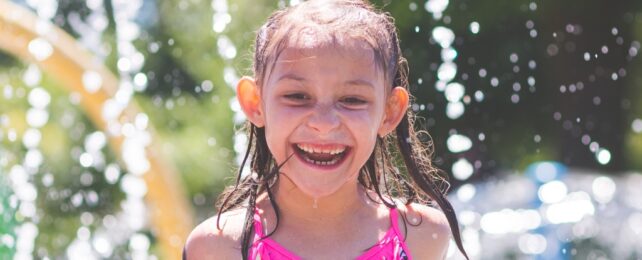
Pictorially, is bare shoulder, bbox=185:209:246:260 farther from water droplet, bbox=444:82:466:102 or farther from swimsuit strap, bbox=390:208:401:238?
water droplet, bbox=444:82:466:102

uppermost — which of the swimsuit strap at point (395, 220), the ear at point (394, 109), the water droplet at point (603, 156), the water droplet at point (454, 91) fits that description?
the ear at point (394, 109)

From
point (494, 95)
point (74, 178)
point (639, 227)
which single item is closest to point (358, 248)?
point (639, 227)

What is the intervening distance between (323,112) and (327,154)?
0.10 m

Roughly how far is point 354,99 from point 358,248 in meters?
0.37

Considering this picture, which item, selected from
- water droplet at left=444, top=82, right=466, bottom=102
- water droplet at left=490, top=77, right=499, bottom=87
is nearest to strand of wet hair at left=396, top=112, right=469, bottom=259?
water droplet at left=444, top=82, right=466, bottom=102

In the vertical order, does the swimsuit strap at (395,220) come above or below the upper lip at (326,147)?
below

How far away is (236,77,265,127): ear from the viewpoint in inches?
98.7

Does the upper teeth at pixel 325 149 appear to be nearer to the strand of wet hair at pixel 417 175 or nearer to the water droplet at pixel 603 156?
the strand of wet hair at pixel 417 175

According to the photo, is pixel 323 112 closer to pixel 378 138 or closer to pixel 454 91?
pixel 378 138

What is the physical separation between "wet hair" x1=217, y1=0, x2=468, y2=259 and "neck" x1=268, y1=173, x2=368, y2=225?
0.09ft

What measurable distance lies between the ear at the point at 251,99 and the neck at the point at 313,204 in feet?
0.50

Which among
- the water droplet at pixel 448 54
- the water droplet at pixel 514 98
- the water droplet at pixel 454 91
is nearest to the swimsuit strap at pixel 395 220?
the water droplet at pixel 454 91

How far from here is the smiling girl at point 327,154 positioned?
234cm

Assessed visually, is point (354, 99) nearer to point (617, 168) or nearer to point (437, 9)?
point (437, 9)
